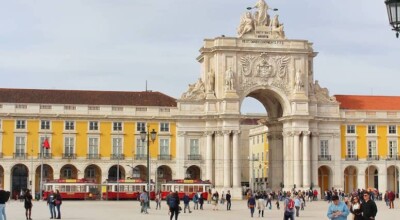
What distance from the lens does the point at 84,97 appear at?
293 ft

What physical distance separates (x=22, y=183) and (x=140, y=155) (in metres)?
12.7

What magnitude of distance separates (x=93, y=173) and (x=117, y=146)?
4241 millimetres

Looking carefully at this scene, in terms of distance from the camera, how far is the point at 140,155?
8700cm

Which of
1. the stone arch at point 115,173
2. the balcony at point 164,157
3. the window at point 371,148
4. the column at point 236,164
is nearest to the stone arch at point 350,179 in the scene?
the window at point 371,148

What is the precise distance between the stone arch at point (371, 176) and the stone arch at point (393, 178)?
4.68 ft

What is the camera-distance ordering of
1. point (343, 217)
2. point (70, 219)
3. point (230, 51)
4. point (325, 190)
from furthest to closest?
point (325, 190), point (230, 51), point (70, 219), point (343, 217)

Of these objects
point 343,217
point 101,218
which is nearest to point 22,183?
point 101,218

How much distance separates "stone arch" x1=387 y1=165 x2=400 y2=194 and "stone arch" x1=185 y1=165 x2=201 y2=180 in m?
21.3

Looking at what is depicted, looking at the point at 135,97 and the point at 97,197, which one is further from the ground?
the point at 135,97

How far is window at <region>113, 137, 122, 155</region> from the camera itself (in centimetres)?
8644

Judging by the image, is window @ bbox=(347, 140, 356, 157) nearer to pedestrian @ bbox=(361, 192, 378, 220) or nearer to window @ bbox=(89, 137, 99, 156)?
window @ bbox=(89, 137, 99, 156)

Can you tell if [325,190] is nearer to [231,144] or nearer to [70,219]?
[231,144]

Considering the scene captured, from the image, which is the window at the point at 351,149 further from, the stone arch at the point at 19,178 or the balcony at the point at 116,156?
the stone arch at the point at 19,178

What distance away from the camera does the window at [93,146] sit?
86062 mm
